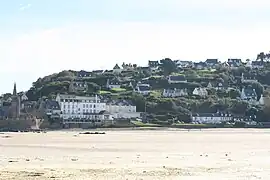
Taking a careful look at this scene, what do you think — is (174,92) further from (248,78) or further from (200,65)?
(200,65)

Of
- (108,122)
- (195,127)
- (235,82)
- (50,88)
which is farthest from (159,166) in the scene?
(235,82)

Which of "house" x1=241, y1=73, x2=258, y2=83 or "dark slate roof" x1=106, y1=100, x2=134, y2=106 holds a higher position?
"house" x1=241, y1=73, x2=258, y2=83

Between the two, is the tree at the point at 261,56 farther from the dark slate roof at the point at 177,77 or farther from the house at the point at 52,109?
the house at the point at 52,109

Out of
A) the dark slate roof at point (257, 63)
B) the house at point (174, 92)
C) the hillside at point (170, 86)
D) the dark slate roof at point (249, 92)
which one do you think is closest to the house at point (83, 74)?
the hillside at point (170, 86)

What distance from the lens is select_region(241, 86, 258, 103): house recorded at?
9563 centimetres

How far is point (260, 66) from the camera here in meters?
121

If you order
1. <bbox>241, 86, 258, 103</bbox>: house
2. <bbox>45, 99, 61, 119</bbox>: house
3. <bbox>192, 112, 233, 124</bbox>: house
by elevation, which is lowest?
<bbox>192, 112, 233, 124</bbox>: house

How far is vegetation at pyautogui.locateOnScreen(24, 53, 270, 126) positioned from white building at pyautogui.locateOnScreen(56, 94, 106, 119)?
5.25 meters

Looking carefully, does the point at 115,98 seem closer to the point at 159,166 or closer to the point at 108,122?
the point at 108,122

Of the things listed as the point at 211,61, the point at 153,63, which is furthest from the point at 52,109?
the point at 211,61

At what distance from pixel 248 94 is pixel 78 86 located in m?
29.0

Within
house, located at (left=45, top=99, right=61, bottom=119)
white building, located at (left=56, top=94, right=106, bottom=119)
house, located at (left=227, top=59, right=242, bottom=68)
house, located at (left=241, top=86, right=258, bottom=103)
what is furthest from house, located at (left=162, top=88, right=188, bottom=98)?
house, located at (left=227, top=59, right=242, bottom=68)

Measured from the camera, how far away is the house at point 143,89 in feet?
313

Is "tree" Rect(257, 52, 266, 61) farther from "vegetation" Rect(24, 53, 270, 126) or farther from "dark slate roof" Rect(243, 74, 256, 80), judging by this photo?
"dark slate roof" Rect(243, 74, 256, 80)
